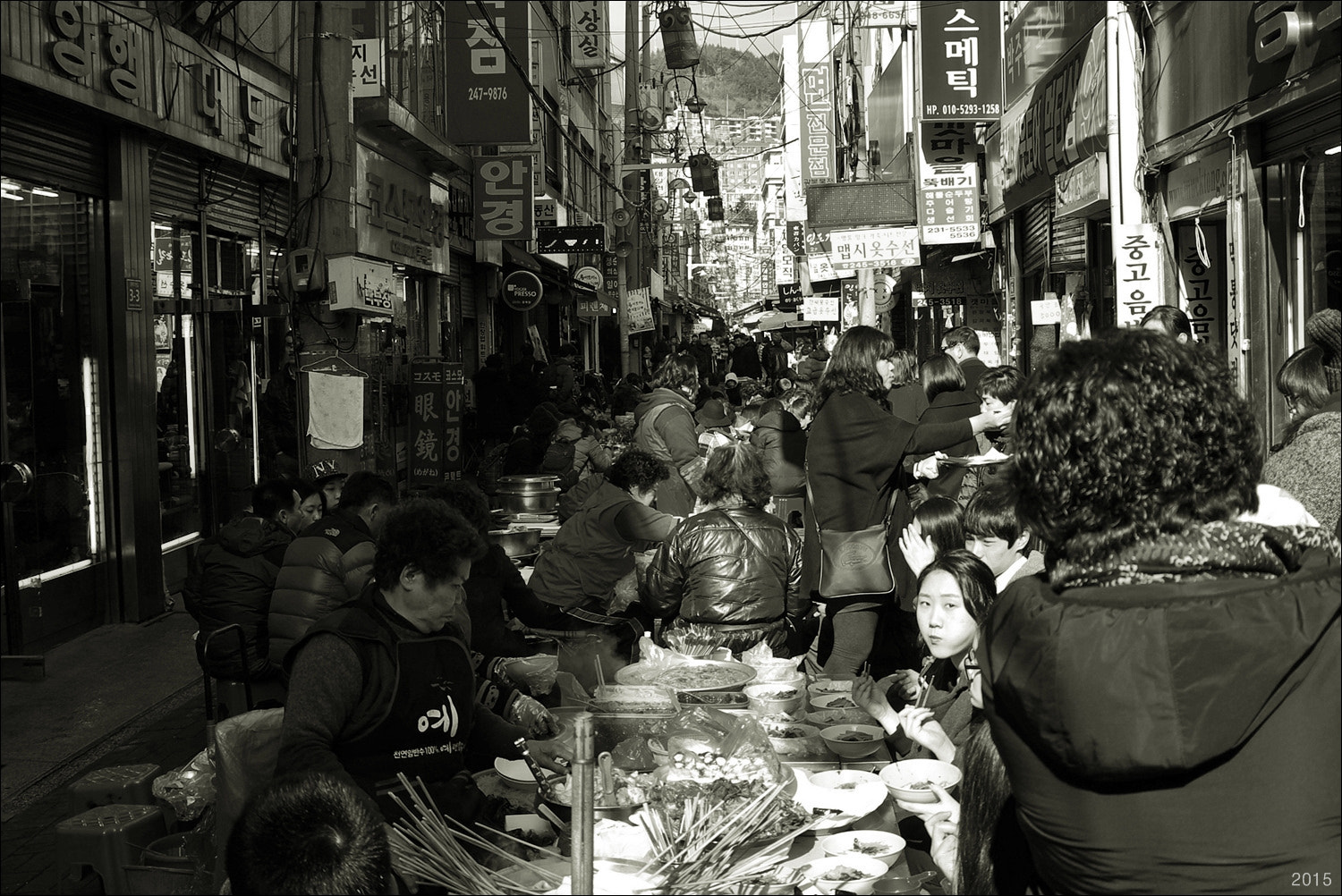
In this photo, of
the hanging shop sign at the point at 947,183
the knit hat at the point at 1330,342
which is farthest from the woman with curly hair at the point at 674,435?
the hanging shop sign at the point at 947,183

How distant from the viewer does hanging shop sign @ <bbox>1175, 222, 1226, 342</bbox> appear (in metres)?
9.90

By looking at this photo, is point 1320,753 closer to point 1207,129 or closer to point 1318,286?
point 1318,286

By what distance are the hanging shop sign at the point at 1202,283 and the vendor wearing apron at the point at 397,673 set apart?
7.72m

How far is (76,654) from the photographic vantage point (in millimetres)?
8852

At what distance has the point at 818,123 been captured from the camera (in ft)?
152

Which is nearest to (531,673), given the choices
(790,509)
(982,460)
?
(982,460)

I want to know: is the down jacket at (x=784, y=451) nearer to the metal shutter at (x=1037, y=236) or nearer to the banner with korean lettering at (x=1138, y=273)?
the banner with korean lettering at (x=1138, y=273)

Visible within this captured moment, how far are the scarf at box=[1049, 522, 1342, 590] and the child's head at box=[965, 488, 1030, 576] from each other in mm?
2756

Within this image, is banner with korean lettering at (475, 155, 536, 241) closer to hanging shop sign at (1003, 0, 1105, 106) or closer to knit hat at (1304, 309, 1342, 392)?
hanging shop sign at (1003, 0, 1105, 106)

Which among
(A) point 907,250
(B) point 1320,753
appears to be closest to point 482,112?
(A) point 907,250

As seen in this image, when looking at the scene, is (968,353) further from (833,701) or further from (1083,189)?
(833,701)

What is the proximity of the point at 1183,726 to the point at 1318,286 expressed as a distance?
693cm

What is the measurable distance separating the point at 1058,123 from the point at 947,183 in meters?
5.24

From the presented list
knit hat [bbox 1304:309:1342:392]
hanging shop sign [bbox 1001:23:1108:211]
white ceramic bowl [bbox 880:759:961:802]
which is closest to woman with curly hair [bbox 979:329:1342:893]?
white ceramic bowl [bbox 880:759:961:802]
